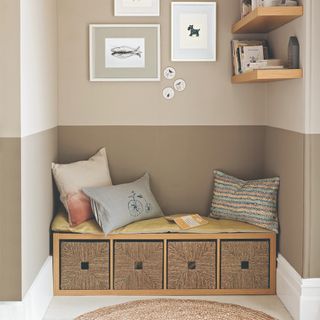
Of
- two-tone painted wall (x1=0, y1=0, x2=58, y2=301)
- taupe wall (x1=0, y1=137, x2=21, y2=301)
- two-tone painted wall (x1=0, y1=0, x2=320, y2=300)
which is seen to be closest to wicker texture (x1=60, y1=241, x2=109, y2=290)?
two-tone painted wall (x1=0, y1=0, x2=320, y2=300)

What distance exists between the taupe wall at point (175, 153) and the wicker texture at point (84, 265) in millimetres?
632

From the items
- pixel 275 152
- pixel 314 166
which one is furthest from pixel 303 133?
pixel 275 152

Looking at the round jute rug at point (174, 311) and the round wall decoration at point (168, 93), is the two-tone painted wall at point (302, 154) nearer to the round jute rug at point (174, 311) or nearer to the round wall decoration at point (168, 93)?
the round jute rug at point (174, 311)

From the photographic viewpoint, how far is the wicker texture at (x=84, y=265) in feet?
15.4

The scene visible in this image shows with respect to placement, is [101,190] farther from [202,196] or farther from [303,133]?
[303,133]

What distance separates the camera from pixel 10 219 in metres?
3.75

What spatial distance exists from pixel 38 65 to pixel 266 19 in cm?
143

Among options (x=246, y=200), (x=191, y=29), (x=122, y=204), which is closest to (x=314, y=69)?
(x=246, y=200)

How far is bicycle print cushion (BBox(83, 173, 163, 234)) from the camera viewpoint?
4613 millimetres

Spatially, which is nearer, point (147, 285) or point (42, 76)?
point (42, 76)

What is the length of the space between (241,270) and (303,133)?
44.8 inches

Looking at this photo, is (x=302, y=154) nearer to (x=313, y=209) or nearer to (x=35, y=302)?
(x=313, y=209)

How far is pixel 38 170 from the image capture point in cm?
425

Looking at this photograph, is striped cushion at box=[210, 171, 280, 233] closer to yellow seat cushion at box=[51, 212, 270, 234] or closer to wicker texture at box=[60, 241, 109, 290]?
yellow seat cushion at box=[51, 212, 270, 234]
